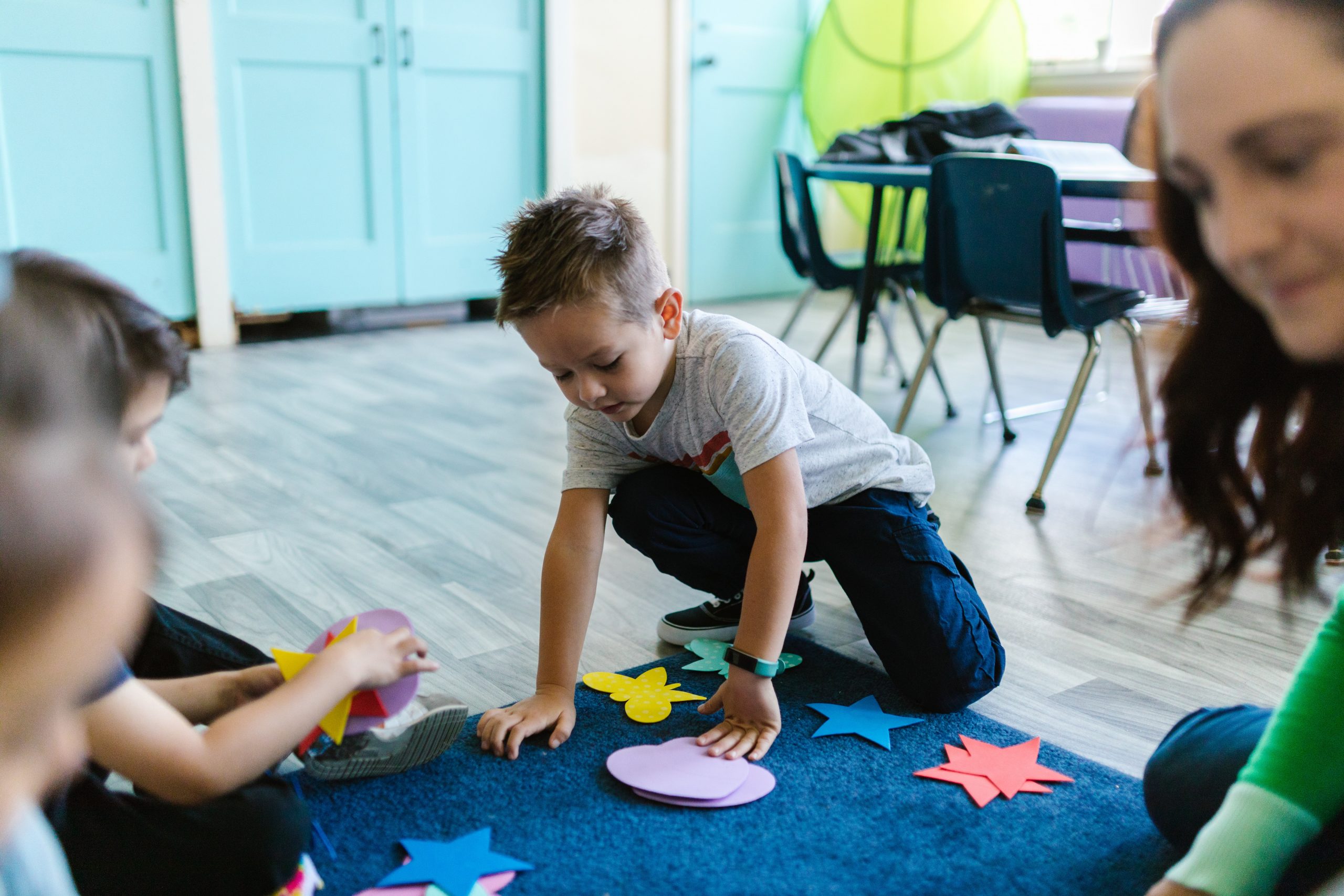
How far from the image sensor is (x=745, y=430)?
1.21 meters

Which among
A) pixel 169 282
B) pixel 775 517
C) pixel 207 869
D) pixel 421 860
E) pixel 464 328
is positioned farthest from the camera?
pixel 464 328

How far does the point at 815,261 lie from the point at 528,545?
1537 millimetres

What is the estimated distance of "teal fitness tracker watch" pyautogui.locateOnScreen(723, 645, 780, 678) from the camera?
3.91 ft

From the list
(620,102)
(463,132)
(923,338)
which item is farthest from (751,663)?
(620,102)

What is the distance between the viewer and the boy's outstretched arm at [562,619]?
126 centimetres

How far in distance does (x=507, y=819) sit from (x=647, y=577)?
0.72m

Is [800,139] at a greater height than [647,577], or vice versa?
[800,139]

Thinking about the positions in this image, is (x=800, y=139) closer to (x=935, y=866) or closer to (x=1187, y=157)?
(x=935, y=866)

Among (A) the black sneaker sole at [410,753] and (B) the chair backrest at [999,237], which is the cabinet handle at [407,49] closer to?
(B) the chair backrest at [999,237]

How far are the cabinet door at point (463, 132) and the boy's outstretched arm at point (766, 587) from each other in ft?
9.51

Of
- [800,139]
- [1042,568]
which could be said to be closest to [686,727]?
[1042,568]

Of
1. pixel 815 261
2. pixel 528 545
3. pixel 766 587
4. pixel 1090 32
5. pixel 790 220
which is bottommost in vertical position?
pixel 528 545

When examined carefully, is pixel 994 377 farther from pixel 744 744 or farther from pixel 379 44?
pixel 379 44

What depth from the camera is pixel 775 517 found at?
120cm
